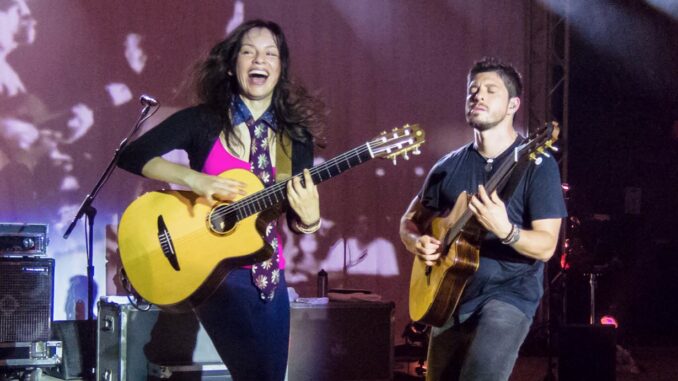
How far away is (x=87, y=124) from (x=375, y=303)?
3.28m

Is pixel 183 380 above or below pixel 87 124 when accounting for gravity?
below

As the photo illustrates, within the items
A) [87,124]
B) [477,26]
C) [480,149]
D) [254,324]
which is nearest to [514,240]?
[480,149]

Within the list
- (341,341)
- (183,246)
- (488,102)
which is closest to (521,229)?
(488,102)

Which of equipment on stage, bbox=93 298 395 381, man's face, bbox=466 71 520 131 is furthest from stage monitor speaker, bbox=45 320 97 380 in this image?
man's face, bbox=466 71 520 131

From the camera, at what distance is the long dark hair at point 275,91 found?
3645 mm

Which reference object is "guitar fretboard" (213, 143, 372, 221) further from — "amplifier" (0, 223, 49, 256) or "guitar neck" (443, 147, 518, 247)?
"amplifier" (0, 223, 49, 256)

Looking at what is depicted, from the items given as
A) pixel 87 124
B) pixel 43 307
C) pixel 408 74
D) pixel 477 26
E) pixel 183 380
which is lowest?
pixel 183 380

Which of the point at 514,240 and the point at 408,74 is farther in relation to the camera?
the point at 408,74

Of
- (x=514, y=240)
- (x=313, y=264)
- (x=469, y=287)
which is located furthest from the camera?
(x=313, y=264)

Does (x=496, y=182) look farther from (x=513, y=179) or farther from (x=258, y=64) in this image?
(x=258, y=64)

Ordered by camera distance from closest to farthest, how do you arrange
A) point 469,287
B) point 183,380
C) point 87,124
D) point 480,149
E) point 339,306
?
1. point 469,287
2. point 480,149
3. point 183,380
4. point 339,306
5. point 87,124

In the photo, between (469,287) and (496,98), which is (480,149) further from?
(469,287)

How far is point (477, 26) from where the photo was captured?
895cm

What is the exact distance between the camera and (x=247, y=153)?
11.8 ft
